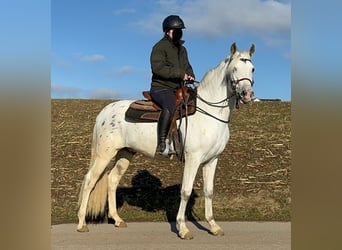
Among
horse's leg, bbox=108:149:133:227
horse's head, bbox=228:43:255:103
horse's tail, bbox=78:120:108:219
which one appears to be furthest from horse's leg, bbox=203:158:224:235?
horse's tail, bbox=78:120:108:219

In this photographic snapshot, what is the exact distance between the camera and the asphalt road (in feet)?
17.7

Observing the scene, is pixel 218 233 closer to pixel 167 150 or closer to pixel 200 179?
pixel 167 150

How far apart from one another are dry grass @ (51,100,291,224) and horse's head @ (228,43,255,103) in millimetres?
3137

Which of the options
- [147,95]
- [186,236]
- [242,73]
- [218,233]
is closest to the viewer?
[242,73]

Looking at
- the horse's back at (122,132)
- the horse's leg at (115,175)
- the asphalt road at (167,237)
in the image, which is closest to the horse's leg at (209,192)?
the asphalt road at (167,237)

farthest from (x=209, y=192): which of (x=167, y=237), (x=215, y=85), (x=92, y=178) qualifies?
(x=92, y=178)

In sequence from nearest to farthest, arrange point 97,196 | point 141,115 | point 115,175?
1. point 141,115
2. point 97,196
3. point 115,175

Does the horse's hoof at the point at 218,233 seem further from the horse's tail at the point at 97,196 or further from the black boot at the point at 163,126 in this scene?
the horse's tail at the point at 97,196

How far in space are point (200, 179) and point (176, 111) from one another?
4541 mm

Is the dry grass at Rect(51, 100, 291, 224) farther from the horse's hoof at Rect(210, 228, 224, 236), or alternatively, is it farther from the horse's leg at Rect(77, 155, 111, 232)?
the horse's hoof at Rect(210, 228, 224, 236)

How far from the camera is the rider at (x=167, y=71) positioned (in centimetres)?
597

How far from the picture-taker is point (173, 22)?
5.97 metres
